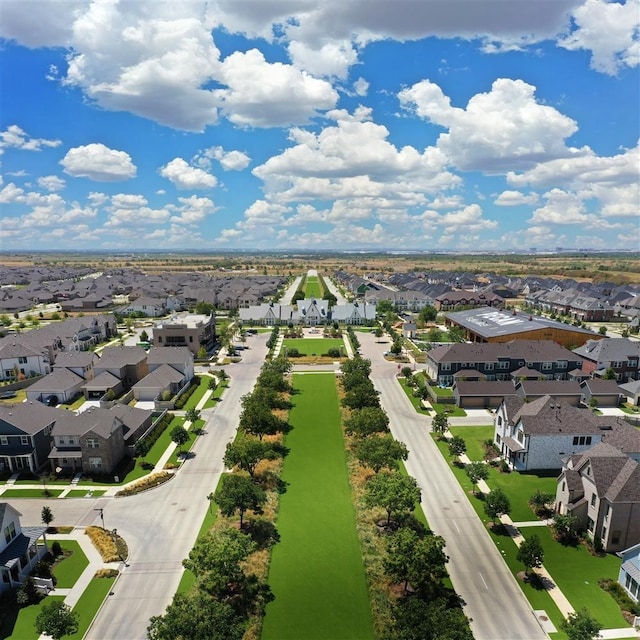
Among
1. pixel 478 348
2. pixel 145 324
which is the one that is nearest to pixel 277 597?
pixel 478 348

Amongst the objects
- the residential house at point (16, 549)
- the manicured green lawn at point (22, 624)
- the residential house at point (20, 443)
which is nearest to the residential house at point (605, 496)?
the manicured green lawn at point (22, 624)

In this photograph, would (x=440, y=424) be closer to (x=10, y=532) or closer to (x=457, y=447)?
(x=457, y=447)

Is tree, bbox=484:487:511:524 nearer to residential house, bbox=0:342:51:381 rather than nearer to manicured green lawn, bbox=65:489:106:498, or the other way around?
manicured green lawn, bbox=65:489:106:498

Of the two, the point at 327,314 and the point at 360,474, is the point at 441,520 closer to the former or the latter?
the point at 360,474

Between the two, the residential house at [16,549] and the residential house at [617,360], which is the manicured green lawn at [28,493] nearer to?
the residential house at [16,549]

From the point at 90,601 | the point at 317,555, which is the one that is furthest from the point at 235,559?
the point at 90,601

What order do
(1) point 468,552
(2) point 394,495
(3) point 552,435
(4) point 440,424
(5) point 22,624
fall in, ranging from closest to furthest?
(5) point 22,624, (1) point 468,552, (2) point 394,495, (3) point 552,435, (4) point 440,424
